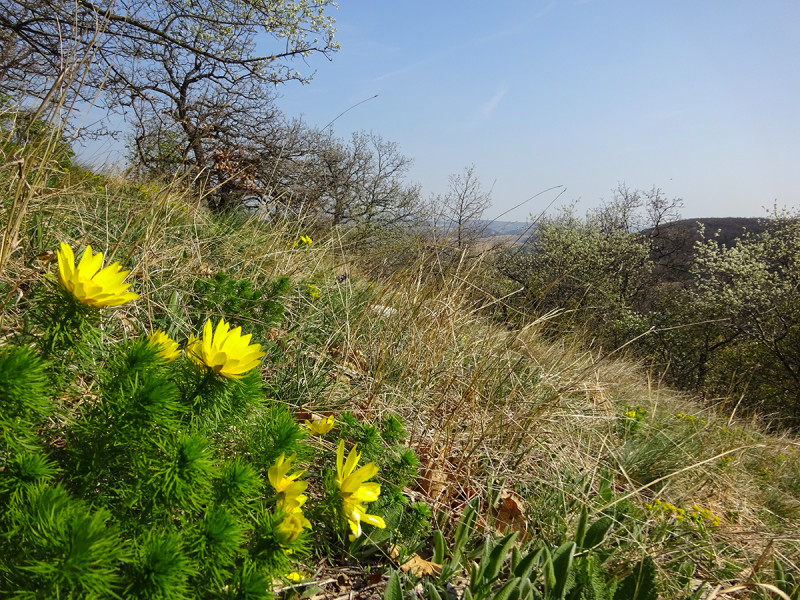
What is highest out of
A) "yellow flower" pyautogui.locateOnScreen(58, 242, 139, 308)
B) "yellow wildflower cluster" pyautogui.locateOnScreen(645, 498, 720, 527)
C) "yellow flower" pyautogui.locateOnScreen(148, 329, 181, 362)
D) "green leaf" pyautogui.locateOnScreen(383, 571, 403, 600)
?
"yellow flower" pyautogui.locateOnScreen(58, 242, 139, 308)

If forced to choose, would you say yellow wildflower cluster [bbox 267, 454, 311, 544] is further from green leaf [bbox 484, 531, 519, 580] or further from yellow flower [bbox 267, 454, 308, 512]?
green leaf [bbox 484, 531, 519, 580]

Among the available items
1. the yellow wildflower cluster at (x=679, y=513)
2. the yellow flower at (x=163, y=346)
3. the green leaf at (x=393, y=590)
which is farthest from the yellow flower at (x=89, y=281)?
the yellow wildflower cluster at (x=679, y=513)

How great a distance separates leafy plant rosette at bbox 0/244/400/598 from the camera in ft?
2.48

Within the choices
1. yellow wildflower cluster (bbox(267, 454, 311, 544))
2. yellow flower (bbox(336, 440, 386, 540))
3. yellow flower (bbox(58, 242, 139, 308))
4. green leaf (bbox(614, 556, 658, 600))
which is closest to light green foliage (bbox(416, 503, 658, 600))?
green leaf (bbox(614, 556, 658, 600))

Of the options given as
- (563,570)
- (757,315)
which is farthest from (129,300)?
(757,315)

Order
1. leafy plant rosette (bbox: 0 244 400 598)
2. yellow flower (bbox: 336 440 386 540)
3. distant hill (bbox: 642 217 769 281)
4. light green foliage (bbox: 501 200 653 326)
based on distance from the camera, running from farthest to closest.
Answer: distant hill (bbox: 642 217 769 281) < light green foliage (bbox: 501 200 653 326) < yellow flower (bbox: 336 440 386 540) < leafy plant rosette (bbox: 0 244 400 598)

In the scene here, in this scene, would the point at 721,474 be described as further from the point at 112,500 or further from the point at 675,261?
the point at 675,261

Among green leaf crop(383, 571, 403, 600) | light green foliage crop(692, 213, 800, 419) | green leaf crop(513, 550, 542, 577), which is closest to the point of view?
green leaf crop(383, 571, 403, 600)

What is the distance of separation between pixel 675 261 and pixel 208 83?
570 inches

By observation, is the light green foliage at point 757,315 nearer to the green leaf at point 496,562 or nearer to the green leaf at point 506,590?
the green leaf at point 496,562

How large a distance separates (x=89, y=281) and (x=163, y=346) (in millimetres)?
199

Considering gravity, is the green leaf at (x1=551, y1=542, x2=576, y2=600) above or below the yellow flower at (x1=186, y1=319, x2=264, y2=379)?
below

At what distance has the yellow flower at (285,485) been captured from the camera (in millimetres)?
1032

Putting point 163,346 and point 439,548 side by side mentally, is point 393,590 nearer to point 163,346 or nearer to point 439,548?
point 439,548
